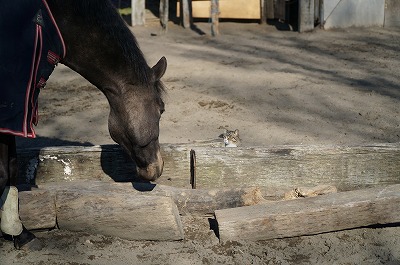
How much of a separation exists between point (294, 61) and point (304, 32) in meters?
2.28

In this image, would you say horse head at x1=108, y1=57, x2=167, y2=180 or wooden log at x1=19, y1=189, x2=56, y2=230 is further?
wooden log at x1=19, y1=189, x2=56, y2=230

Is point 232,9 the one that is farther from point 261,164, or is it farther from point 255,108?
point 261,164

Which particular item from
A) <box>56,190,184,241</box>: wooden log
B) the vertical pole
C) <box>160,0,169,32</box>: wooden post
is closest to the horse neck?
<box>56,190,184,241</box>: wooden log

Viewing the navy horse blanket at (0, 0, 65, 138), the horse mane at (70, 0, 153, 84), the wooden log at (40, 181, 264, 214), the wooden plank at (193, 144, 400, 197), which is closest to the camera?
the navy horse blanket at (0, 0, 65, 138)

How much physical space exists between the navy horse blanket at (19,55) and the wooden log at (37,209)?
Answer: 610 mm

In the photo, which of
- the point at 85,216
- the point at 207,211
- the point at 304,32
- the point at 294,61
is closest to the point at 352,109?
the point at 294,61

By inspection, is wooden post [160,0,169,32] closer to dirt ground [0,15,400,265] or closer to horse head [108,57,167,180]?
dirt ground [0,15,400,265]

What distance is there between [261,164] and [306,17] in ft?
23.3

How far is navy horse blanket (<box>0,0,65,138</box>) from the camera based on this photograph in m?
3.25

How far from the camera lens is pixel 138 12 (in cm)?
1184

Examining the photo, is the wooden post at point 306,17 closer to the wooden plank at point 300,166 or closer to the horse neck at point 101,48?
the wooden plank at point 300,166

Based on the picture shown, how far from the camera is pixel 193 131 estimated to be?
6059mm

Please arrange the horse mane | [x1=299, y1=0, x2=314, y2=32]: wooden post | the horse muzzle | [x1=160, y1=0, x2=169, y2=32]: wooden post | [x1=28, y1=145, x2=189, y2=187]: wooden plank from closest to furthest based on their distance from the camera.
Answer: the horse mane → the horse muzzle → [x1=28, y1=145, x2=189, y2=187]: wooden plank → [x1=299, y1=0, x2=314, y2=32]: wooden post → [x1=160, y1=0, x2=169, y2=32]: wooden post

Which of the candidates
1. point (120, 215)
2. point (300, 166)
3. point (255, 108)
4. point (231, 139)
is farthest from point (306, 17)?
point (120, 215)
